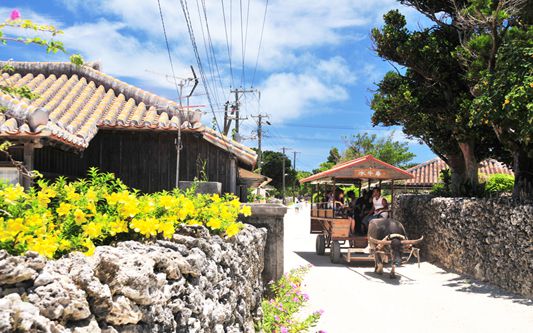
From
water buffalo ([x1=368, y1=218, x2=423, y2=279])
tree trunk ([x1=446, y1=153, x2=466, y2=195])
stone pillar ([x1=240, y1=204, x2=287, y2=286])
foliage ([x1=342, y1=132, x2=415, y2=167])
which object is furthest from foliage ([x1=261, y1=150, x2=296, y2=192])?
stone pillar ([x1=240, y1=204, x2=287, y2=286])

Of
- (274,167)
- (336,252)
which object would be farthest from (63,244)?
(274,167)

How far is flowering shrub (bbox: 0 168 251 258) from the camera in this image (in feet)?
6.84

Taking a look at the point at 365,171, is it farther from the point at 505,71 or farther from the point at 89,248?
the point at 89,248

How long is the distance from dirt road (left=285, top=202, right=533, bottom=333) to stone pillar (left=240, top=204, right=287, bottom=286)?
3.70ft

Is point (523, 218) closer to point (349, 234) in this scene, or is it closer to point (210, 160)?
point (349, 234)

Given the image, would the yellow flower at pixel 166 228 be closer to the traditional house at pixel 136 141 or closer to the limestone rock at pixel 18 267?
the limestone rock at pixel 18 267

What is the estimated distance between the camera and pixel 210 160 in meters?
10.0

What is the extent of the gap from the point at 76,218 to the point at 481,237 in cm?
1067

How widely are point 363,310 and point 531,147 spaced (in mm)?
5855

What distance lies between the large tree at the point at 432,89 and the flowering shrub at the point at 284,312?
330 inches

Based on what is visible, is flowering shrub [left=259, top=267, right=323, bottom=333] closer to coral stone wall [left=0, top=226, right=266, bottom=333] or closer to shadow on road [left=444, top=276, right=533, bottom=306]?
coral stone wall [left=0, top=226, right=266, bottom=333]

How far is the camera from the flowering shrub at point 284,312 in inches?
246

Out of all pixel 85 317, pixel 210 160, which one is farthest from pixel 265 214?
pixel 85 317

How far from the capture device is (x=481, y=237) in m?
11.3
